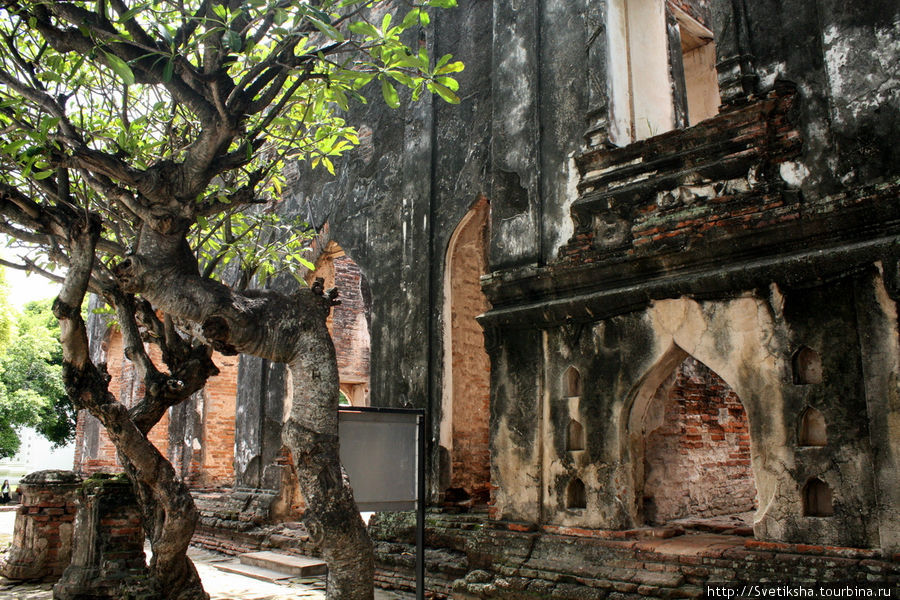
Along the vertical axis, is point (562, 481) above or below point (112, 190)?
below

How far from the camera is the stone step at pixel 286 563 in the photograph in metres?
7.66

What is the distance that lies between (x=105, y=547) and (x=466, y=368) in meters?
3.72

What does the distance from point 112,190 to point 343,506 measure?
2.91 m

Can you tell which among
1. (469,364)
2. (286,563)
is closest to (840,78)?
(469,364)

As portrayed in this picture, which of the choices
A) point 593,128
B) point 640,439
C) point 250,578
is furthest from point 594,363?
point 250,578

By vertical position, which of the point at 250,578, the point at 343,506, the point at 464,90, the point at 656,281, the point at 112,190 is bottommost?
the point at 250,578

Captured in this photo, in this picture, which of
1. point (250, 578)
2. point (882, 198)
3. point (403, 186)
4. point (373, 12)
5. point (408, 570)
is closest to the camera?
point (882, 198)

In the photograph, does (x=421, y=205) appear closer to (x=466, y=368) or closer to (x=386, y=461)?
(x=466, y=368)

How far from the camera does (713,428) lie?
7477 millimetres

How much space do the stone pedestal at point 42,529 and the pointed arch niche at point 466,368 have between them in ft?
12.1

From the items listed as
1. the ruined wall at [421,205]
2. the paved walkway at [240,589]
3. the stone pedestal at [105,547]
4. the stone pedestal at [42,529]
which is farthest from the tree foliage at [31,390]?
the stone pedestal at [105,547]

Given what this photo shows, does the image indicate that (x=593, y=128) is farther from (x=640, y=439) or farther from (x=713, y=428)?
(x=713, y=428)

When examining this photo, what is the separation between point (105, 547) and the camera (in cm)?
618

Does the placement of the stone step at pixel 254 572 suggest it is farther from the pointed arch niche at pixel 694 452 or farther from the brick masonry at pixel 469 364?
the pointed arch niche at pixel 694 452
